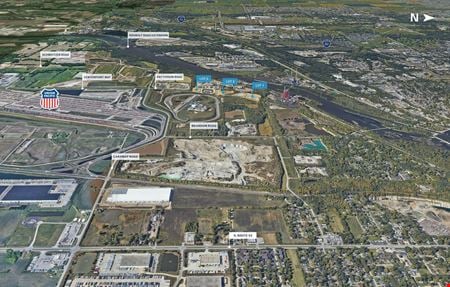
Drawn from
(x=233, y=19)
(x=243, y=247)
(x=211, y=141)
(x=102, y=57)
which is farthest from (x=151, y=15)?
(x=243, y=247)

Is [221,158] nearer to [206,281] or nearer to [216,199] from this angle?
[216,199]

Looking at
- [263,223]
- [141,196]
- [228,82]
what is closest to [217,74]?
[228,82]

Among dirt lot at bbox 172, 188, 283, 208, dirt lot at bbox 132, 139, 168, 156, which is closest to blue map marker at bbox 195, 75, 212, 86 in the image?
dirt lot at bbox 132, 139, 168, 156

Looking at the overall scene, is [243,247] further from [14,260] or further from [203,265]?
[14,260]

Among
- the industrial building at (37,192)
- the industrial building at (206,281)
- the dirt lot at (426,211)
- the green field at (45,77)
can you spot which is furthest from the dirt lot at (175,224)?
the green field at (45,77)

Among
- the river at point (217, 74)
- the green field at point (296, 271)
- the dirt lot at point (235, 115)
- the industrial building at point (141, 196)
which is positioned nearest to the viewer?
the green field at point (296, 271)

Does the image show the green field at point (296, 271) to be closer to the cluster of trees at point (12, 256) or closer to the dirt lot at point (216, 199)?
the dirt lot at point (216, 199)

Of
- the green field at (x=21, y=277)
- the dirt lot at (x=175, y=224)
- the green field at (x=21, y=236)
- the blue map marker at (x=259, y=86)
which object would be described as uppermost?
the blue map marker at (x=259, y=86)
